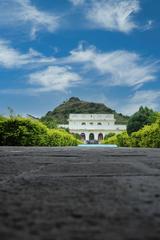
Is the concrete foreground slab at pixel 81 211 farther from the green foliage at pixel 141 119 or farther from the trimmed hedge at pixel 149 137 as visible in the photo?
the green foliage at pixel 141 119

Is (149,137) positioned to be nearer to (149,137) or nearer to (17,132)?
(149,137)

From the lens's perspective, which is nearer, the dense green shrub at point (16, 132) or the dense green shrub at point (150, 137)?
the dense green shrub at point (16, 132)

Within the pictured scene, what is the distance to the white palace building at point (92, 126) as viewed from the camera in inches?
3981

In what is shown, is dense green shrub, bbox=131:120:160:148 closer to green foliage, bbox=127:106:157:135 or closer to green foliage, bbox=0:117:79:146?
green foliage, bbox=0:117:79:146

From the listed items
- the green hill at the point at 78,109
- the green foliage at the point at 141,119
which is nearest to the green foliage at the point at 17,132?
the green foliage at the point at 141,119

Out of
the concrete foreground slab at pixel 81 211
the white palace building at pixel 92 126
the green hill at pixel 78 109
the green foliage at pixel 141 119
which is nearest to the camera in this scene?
the concrete foreground slab at pixel 81 211

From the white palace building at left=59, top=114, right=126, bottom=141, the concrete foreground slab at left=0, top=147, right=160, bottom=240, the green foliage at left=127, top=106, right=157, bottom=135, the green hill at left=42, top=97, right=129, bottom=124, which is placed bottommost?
the concrete foreground slab at left=0, top=147, right=160, bottom=240

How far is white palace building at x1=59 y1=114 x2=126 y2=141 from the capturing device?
101125 millimetres

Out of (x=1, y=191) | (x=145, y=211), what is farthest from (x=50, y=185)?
(x=145, y=211)

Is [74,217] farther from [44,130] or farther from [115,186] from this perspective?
[44,130]

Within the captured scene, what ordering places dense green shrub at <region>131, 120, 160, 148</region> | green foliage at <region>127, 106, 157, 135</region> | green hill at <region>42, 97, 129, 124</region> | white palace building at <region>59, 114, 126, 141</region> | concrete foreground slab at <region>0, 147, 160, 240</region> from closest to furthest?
concrete foreground slab at <region>0, 147, 160, 240</region> < dense green shrub at <region>131, 120, 160, 148</region> < green foliage at <region>127, 106, 157, 135</region> < white palace building at <region>59, 114, 126, 141</region> < green hill at <region>42, 97, 129, 124</region>

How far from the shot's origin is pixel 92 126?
104 m

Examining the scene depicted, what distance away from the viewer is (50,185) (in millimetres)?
2039

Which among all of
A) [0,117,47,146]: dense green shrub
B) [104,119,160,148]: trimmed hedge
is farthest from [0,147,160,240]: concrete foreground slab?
[104,119,160,148]: trimmed hedge
